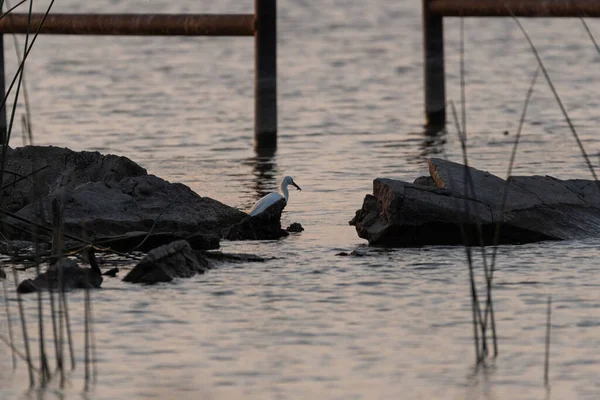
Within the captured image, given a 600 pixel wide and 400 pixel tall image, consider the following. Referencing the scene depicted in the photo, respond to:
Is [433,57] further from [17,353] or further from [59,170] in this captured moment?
[17,353]

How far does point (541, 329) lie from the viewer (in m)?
7.13

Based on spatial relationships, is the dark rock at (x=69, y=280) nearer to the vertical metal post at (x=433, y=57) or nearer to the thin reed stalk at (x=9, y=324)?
the thin reed stalk at (x=9, y=324)

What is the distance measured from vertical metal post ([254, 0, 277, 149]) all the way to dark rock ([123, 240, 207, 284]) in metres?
5.51

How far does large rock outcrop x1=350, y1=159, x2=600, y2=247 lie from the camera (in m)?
9.20

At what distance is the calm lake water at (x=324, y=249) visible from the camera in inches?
253

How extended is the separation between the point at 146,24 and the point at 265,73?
1.18 metres

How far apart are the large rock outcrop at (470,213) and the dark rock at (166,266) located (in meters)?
1.42

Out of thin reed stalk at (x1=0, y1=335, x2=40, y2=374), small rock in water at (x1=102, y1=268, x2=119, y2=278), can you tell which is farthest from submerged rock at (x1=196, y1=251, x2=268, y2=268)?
thin reed stalk at (x1=0, y1=335, x2=40, y2=374)

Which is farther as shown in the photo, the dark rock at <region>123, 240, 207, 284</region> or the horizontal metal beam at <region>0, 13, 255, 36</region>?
the horizontal metal beam at <region>0, 13, 255, 36</region>

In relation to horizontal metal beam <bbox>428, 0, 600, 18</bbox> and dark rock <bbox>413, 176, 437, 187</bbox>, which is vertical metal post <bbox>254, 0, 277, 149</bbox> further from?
dark rock <bbox>413, 176, 437, 187</bbox>

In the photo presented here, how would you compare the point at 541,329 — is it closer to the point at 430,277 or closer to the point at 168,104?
the point at 430,277

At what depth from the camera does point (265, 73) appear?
45.9 ft

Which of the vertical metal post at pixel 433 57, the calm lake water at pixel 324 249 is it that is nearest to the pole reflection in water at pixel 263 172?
the calm lake water at pixel 324 249

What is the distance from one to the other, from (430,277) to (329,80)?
14302 mm
